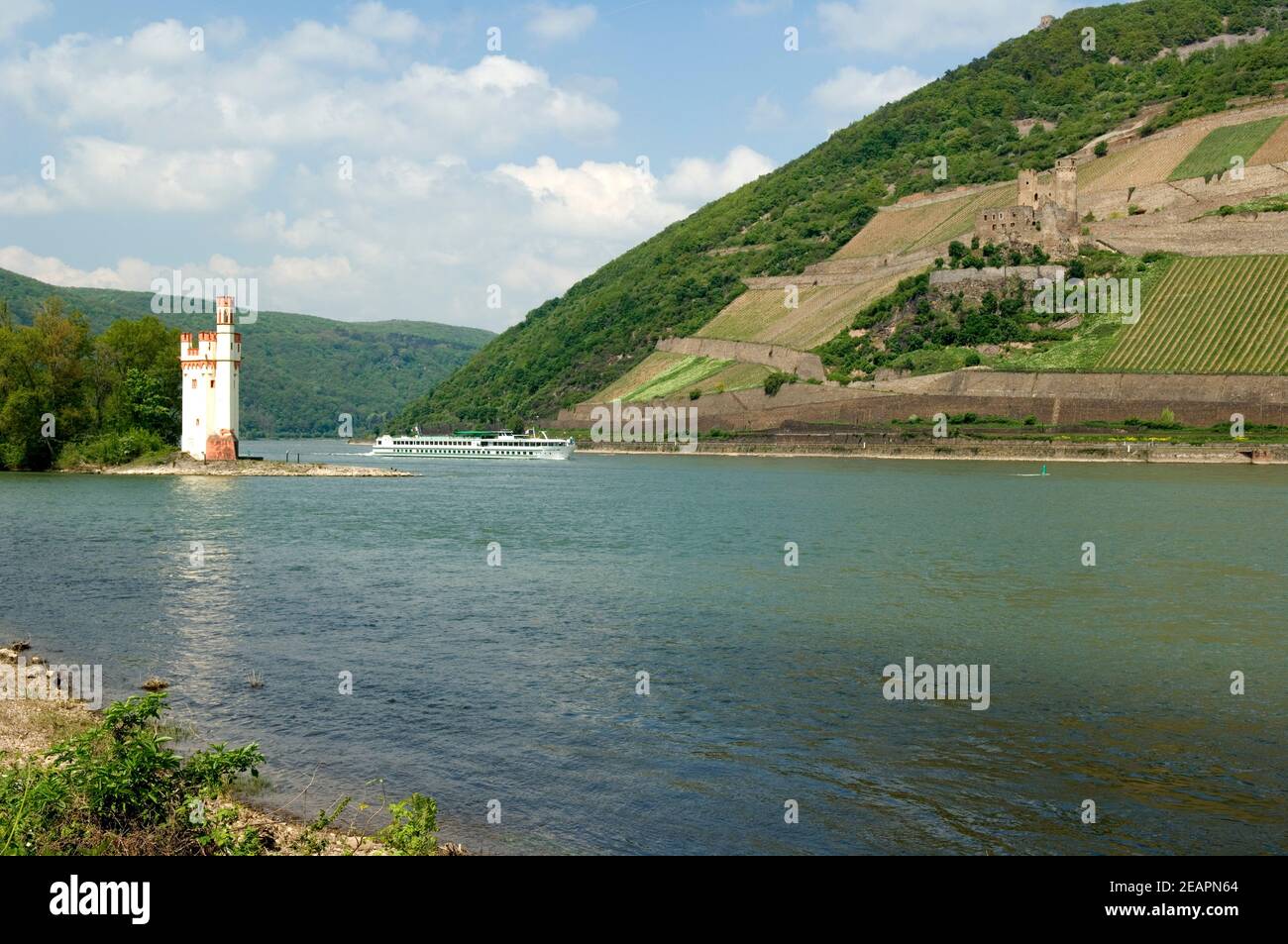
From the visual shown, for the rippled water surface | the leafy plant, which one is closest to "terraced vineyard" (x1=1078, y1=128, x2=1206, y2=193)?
the rippled water surface

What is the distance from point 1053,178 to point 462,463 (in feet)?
231

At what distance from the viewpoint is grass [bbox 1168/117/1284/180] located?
408ft


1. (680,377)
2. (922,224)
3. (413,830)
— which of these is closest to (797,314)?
(680,377)

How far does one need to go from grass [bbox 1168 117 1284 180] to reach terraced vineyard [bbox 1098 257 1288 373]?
1830 cm

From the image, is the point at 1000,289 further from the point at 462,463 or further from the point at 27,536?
the point at 27,536

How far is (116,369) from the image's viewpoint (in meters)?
87.7

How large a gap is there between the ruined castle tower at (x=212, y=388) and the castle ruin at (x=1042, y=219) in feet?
271
